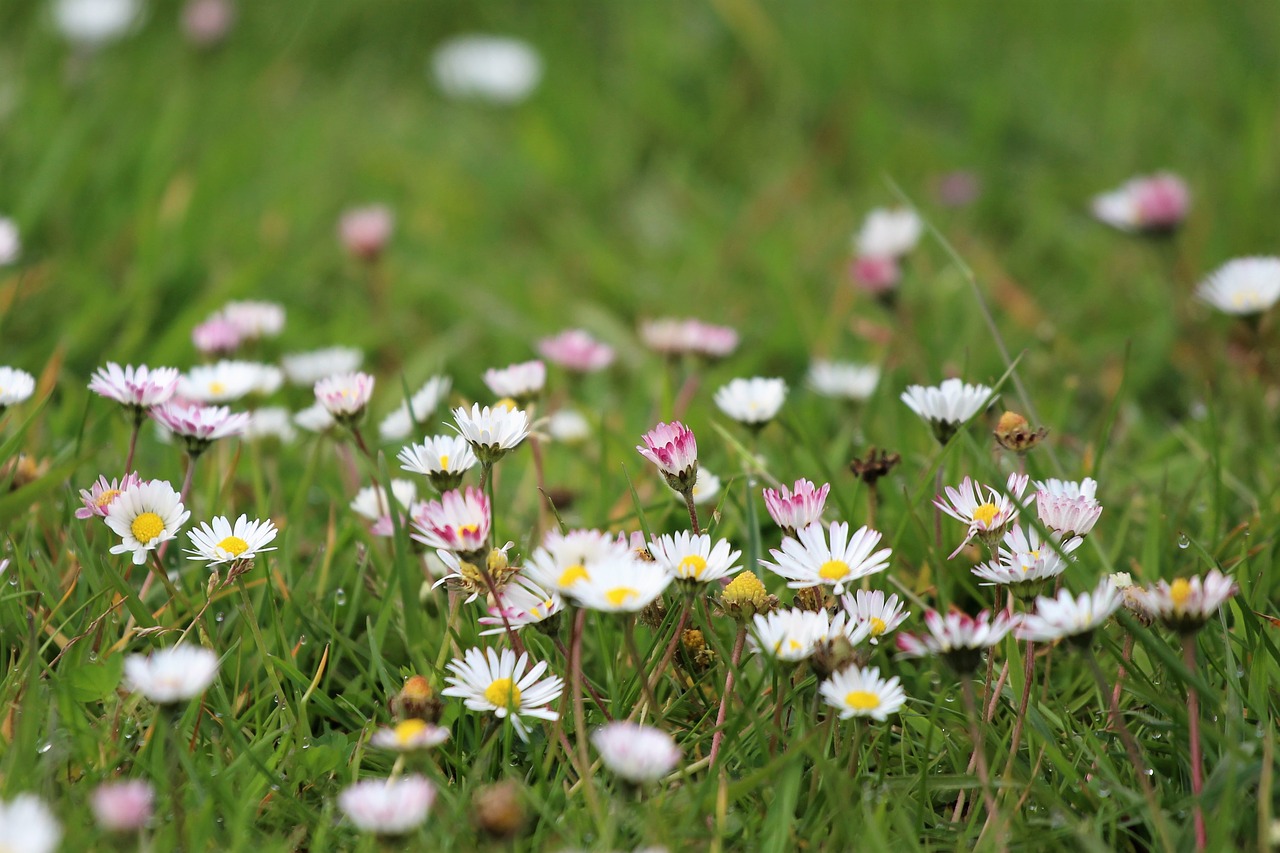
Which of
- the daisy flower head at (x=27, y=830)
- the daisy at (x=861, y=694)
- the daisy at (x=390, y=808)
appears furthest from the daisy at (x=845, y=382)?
the daisy flower head at (x=27, y=830)

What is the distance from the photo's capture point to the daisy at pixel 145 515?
1157 millimetres

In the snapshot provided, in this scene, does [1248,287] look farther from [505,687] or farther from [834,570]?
[505,687]

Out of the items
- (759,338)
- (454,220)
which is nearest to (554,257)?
(454,220)

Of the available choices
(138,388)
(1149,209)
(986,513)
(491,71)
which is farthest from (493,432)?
(491,71)

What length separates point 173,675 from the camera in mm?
934

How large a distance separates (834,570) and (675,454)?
19 centimetres

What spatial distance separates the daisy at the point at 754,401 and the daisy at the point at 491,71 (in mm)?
2039

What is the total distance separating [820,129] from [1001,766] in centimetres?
222

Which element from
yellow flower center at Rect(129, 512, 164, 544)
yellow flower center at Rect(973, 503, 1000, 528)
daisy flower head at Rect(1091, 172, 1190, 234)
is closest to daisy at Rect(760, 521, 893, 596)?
yellow flower center at Rect(973, 503, 1000, 528)

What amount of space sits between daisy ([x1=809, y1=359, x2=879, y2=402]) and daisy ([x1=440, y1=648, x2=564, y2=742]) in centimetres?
83

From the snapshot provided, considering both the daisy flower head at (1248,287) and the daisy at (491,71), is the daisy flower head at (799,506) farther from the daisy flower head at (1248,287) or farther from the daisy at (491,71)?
the daisy at (491,71)

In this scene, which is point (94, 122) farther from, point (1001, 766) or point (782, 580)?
point (1001, 766)

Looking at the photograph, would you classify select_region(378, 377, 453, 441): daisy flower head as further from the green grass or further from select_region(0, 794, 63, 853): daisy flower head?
select_region(0, 794, 63, 853): daisy flower head

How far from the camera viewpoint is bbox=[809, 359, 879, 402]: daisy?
1.79 meters
